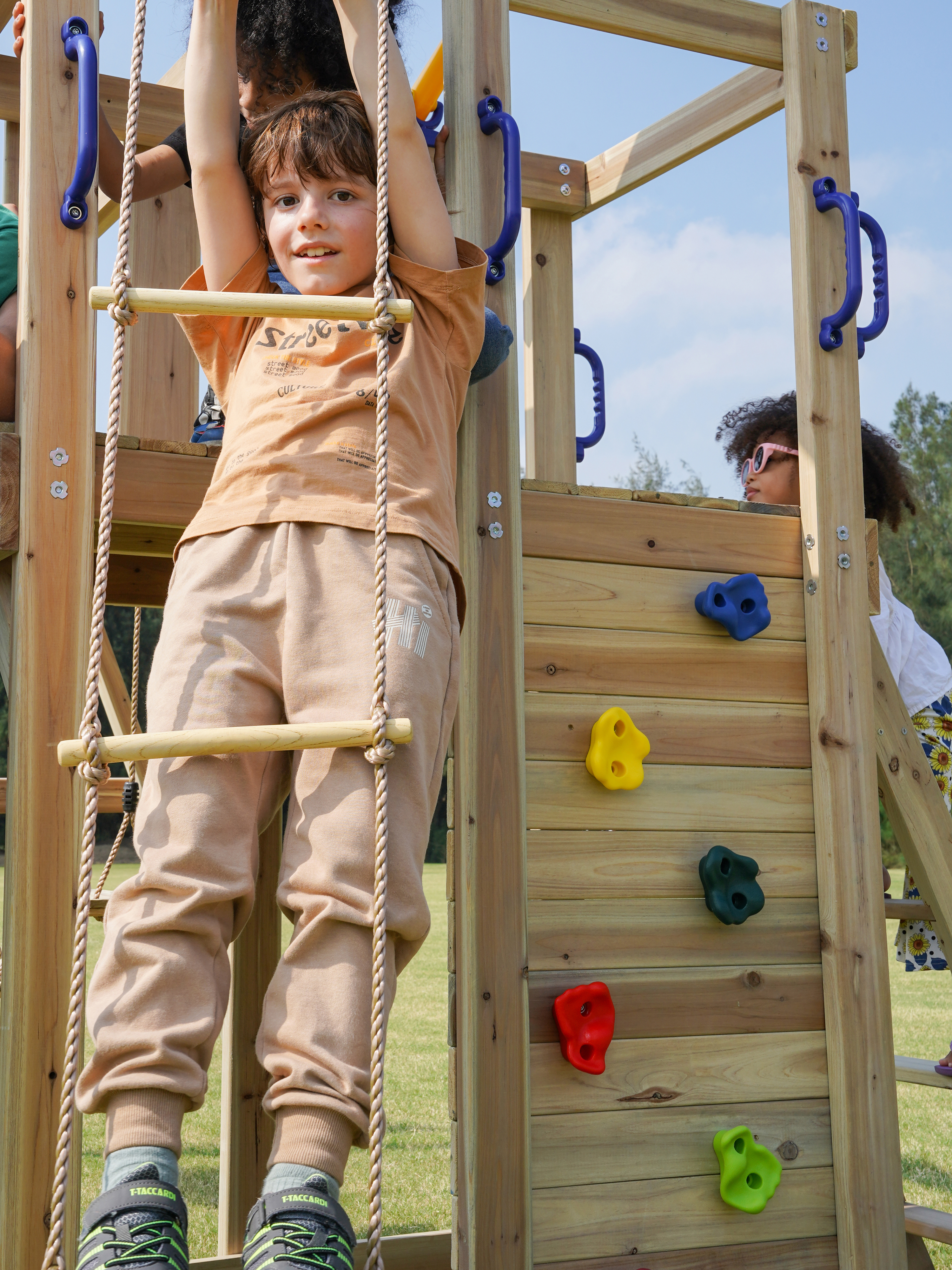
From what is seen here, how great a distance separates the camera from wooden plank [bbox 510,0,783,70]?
2.93 meters

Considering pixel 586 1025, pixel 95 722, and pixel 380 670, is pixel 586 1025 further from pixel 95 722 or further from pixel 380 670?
pixel 95 722

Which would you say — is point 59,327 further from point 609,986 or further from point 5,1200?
point 609,986

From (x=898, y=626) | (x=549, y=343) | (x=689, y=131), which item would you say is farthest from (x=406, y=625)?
(x=549, y=343)

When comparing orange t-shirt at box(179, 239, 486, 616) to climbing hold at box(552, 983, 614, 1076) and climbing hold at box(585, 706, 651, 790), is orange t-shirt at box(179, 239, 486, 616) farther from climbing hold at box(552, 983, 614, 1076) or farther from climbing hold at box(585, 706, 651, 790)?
climbing hold at box(552, 983, 614, 1076)

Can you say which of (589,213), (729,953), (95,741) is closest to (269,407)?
(95,741)

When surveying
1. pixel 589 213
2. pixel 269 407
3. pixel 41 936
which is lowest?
pixel 41 936

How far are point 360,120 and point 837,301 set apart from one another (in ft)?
4.46

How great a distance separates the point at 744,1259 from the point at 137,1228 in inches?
60.8

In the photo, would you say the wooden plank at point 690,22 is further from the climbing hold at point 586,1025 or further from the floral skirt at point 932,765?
the climbing hold at point 586,1025

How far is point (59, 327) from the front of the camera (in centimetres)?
Result: 231

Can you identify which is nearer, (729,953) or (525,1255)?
(525,1255)

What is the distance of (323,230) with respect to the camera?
7.14 feet

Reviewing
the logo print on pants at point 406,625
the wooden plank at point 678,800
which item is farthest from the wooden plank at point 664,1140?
the logo print on pants at point 406,625

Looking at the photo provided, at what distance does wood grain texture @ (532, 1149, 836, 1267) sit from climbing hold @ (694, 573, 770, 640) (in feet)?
3.78
